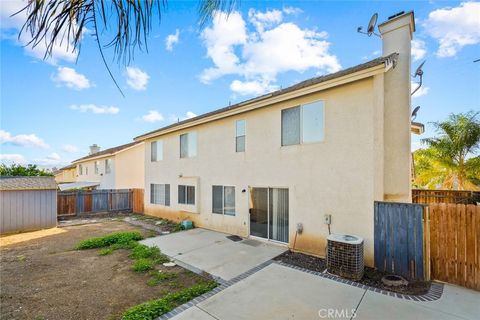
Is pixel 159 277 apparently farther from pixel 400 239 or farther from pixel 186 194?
pixel 186 194

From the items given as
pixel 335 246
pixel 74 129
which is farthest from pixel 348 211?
pixel 74 129

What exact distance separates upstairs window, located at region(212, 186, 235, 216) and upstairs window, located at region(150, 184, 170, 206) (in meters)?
4.53

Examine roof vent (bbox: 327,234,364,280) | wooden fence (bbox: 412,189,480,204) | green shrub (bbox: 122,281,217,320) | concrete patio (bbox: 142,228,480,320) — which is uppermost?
wooden fence (bbox: 412,189,480,204)

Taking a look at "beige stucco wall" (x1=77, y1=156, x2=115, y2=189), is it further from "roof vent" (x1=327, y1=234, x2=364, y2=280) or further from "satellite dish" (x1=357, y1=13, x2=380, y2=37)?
"satellite dish" (x1=357, y1=13, x2=380, y2=37)

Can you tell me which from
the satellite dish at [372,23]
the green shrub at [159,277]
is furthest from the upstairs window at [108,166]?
the satellite dish at [372,23]

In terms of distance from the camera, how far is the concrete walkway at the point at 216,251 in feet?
21.9

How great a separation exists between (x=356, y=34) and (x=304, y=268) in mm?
8343

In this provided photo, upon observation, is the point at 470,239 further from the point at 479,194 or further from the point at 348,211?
the point at 479,194

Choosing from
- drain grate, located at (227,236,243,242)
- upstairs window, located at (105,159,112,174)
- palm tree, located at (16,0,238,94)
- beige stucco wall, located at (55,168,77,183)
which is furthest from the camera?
beige stucco wall, located at (55,168,77,183)

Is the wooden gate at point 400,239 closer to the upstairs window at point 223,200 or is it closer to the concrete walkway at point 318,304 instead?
the concrete walkway at point 318,304

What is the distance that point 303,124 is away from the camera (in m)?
8.14

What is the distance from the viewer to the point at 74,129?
8992mm

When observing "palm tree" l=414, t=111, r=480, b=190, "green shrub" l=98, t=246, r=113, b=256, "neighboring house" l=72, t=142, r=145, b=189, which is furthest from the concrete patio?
"neighboring house" l=72, t=142, r=145, b=189

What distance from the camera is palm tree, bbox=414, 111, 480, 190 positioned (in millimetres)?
13297
